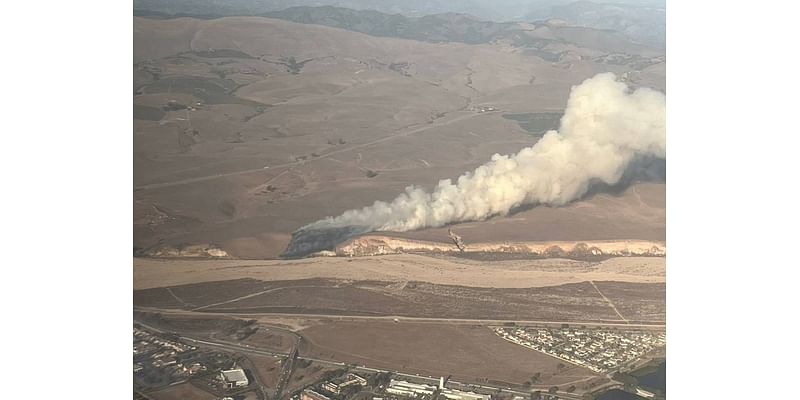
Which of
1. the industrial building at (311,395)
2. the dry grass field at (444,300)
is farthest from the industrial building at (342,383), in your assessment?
the dry grass field at (444,300)

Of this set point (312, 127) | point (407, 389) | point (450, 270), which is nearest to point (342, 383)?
point (407, 389)

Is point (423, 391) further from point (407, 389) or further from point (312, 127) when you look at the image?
point (312, 127)

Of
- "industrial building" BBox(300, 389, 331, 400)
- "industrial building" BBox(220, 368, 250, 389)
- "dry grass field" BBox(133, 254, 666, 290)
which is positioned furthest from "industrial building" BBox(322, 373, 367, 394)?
"dry grass field" BBox(133, 254, 666, 290)

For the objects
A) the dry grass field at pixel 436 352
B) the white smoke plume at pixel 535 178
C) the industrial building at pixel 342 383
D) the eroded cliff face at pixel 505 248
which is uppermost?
the white smoke plume at pixel 535 178

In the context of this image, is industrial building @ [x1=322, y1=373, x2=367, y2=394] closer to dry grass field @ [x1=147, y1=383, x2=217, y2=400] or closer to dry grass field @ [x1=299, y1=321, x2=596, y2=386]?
dry grass field @ [x1=299, y1=321, x2=596, y2=386]

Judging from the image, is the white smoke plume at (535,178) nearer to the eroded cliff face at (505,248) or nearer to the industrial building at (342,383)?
the eroded cliff face at (505,248)

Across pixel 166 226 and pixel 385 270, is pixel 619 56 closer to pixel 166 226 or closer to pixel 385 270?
pixel 385 270
